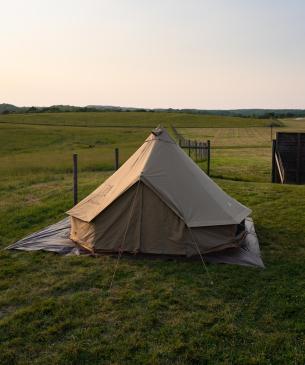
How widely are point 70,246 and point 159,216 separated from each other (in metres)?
2.00

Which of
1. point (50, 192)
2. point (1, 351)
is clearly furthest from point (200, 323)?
point (50, 192)

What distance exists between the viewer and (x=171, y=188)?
28.2 ft

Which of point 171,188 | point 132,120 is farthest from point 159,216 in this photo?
point 132,120

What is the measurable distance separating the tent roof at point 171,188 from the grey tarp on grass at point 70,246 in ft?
1.79

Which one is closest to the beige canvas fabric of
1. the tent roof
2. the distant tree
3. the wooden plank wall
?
the tent roof

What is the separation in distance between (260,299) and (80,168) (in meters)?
18.5

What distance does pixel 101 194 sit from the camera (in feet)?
30.2

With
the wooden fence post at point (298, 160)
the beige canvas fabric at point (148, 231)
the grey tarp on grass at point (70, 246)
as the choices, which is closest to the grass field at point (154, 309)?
the grey tarp on grass at point (70, 246)

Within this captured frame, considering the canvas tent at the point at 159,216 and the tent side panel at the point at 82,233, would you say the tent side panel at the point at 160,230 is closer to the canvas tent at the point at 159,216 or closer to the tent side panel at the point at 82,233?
the canvas tent at the point at 159,216

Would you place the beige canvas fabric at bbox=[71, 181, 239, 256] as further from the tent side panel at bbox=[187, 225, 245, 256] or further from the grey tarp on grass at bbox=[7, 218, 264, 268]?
the grey tarp on grass at bbox=[7, 218, 264, 268]

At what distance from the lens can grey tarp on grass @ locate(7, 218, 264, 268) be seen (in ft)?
26.6

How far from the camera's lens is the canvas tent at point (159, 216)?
8250 mm

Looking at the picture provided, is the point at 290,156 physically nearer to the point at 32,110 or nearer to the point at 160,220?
the point at 160,220

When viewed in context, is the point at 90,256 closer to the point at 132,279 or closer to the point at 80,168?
the point at 132,279
